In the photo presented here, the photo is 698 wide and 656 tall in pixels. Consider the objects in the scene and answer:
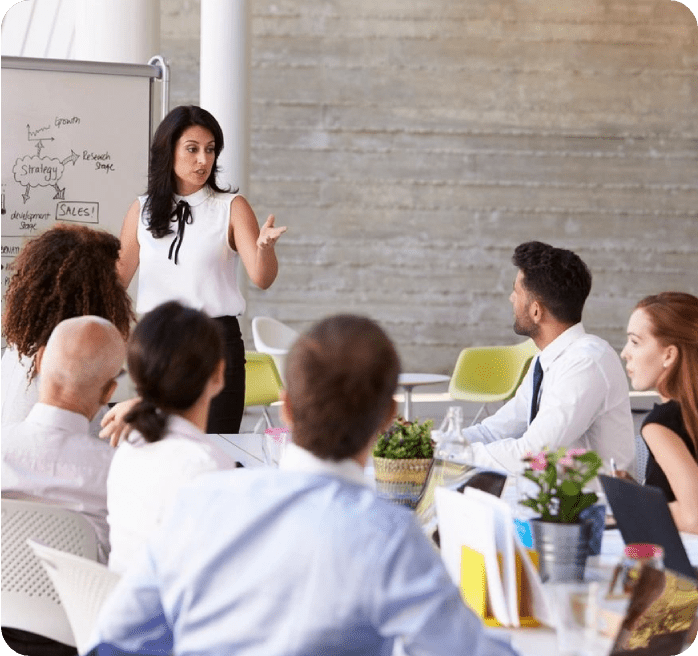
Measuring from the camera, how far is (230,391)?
368cm

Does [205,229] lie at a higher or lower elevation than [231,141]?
lower

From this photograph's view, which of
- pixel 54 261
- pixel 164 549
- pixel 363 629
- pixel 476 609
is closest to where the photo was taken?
pixel 363 629

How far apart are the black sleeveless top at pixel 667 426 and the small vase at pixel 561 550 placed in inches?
27.1

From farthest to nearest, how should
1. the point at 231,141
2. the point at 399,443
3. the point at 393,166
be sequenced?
the point at 393,166, the point at 231,141, the point at 399,443

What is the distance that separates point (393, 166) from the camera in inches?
382

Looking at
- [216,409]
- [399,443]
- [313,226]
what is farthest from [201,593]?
[313,226]

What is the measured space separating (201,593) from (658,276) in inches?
363

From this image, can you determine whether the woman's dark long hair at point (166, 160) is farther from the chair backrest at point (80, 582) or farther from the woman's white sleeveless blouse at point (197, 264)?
the chair backrest at point (80, 582)

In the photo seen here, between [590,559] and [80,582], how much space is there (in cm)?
81

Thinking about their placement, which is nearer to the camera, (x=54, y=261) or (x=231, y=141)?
(x=54, y=261)

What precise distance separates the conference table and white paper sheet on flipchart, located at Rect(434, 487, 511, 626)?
5 centimetres

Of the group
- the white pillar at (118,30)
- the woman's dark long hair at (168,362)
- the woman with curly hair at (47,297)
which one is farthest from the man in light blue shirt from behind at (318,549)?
the white pillar at (118,30)

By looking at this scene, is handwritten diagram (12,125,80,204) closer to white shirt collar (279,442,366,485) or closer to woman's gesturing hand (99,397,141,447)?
woman's gesturing hand (99,397,141,447)

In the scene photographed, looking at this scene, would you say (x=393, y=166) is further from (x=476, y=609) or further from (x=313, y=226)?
(x=476, y=609)
